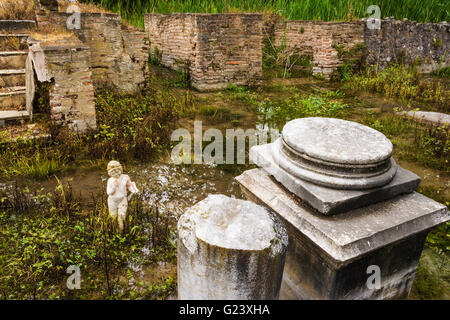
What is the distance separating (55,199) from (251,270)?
2.56 metres

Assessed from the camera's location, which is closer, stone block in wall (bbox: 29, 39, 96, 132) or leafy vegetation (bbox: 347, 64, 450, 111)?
stone block in wall (bbox: 29, 39, 96, 132)

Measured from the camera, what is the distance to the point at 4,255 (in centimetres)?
301

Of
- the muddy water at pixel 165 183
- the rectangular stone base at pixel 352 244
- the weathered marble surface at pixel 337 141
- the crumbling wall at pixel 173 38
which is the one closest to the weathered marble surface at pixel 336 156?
the weathered marble surface at pixel 337 141

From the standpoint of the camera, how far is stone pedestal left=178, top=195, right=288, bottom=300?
2.02 m

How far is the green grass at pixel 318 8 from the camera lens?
985cm

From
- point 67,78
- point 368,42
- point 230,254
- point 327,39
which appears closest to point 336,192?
point 230,254

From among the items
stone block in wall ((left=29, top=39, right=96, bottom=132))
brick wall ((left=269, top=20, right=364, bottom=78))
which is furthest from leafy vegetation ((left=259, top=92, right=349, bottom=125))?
stone block in wall ((left=29, top=39, right=96, bottom=132))

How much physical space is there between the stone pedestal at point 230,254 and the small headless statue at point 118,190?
43.7 inches

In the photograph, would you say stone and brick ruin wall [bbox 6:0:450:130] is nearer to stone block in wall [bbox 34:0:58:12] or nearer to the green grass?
stone block in wall [bbox 34:0:58:12]

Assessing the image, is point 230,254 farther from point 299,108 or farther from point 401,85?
point 401,85

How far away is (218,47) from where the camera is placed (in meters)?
8.10

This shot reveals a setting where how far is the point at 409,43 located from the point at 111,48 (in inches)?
336

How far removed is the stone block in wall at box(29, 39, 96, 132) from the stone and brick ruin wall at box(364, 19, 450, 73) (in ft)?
25.7

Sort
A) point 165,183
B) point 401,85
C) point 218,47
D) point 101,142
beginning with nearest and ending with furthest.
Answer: point 165,183 < point 101,142 < point 218,47 < point 401,85
